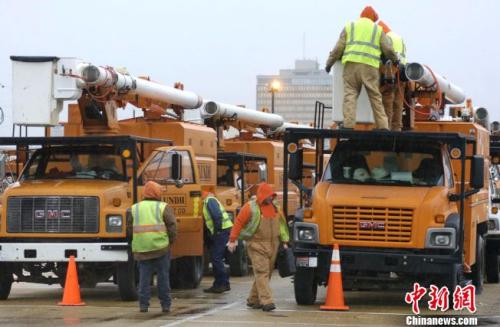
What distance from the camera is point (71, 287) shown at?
17.2 meters

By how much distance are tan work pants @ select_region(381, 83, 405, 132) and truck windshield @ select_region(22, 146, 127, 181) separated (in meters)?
4.11

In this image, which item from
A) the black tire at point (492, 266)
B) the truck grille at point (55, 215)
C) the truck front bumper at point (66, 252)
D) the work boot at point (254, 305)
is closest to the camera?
the work boot at point (254, 305)

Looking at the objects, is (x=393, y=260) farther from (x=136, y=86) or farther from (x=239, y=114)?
(x=239, y=114)

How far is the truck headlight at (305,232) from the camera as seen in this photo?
658 inches

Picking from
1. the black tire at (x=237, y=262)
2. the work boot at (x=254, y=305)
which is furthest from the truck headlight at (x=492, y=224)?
the work boot at (x=254, y=305)

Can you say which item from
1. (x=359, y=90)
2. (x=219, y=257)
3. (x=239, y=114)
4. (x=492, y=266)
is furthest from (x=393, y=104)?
(x=239, y=114)

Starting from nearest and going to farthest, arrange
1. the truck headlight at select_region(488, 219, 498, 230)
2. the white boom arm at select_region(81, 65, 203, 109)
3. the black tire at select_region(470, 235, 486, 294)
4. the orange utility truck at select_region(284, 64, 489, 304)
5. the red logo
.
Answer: the orange utility truck at select_region(284, 64, 489, 304)
the red logo
the black tire at select_region(470, 235, 486, 294)
the white boom arm at select_region(81, 65, 203, 109)
the truck headlight at select_region(488, 219, 498, 230)

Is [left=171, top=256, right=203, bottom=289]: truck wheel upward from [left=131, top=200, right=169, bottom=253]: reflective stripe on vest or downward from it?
downward

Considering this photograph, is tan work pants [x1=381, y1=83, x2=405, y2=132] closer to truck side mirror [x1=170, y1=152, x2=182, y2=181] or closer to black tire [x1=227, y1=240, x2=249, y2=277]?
truck side mirror [x1=170, y1=152, x2=182, y2=181]

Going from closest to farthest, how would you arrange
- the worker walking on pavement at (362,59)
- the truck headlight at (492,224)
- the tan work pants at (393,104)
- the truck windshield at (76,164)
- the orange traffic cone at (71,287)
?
1. the orange traffic cone at (71,287)
2. the worker walking on pavement at (362,59)
3. the tan work pants at (393,104)
4. the truck windshield at (76,164)
5. the truck headlight at (492,224)

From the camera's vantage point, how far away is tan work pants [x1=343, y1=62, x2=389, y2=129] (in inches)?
688

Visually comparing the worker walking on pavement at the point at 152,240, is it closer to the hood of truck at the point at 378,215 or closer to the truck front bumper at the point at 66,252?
the truck front bumper at the point at 66,252

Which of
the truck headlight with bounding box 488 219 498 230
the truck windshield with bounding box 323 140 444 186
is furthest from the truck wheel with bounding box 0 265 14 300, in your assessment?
the truck headlight with bounding box 488 219 498 230

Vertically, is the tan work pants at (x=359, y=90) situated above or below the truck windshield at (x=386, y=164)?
above
